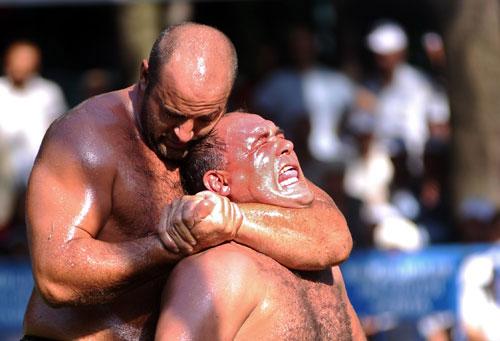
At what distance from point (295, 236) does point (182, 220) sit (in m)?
0.54

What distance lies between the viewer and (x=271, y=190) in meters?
5.14

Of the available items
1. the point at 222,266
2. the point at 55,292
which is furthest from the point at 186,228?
the point at 55,292

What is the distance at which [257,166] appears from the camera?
5141 mm

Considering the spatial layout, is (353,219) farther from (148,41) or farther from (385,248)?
(148,41)

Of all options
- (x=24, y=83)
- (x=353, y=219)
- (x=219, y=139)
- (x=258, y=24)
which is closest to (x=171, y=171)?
(x=219, y=139)

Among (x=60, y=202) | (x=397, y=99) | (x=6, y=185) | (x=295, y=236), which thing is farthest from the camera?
(x=397, y=99)

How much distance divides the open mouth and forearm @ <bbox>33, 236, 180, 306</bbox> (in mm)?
574

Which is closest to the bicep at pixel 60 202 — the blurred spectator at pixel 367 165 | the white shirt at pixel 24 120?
the white shirt at pixel 24 120

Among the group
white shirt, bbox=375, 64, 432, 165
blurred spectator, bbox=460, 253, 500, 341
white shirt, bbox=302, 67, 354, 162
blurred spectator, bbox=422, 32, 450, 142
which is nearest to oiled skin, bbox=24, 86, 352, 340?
blurred spectator, bbox=460, 253, 500, 341

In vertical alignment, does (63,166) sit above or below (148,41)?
above

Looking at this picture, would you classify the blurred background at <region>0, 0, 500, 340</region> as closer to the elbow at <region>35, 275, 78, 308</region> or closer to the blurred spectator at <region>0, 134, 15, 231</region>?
the blurred spectator at <region>0, 134, 15, 231</region>

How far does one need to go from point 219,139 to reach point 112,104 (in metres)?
0.47

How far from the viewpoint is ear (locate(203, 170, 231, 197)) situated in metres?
5.14

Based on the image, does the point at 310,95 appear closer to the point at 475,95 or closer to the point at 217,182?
the point at 475,95
